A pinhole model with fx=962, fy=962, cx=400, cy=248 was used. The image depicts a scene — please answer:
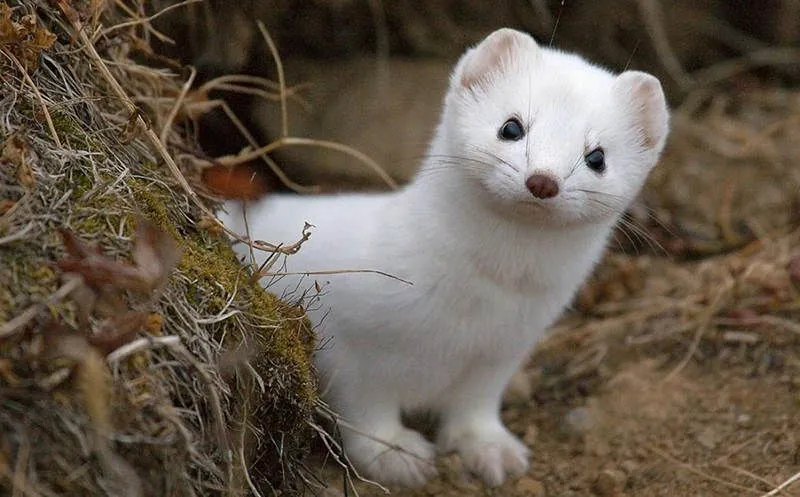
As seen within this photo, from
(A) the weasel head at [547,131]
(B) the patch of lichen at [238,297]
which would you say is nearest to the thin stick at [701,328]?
(A) the weasel head at [547,131]

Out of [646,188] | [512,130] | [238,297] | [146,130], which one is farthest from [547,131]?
[646,188]

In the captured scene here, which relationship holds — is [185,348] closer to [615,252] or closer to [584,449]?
[584,449]

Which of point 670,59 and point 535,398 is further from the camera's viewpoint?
point 670,59

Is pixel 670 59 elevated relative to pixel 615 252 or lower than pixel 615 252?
elevated

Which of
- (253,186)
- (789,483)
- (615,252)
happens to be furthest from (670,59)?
(789,483)

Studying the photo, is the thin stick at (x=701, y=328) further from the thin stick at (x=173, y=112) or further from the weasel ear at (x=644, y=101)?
the thin stick at (x=173, y=112)

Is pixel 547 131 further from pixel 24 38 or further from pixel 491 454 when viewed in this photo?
pixel 24 38
